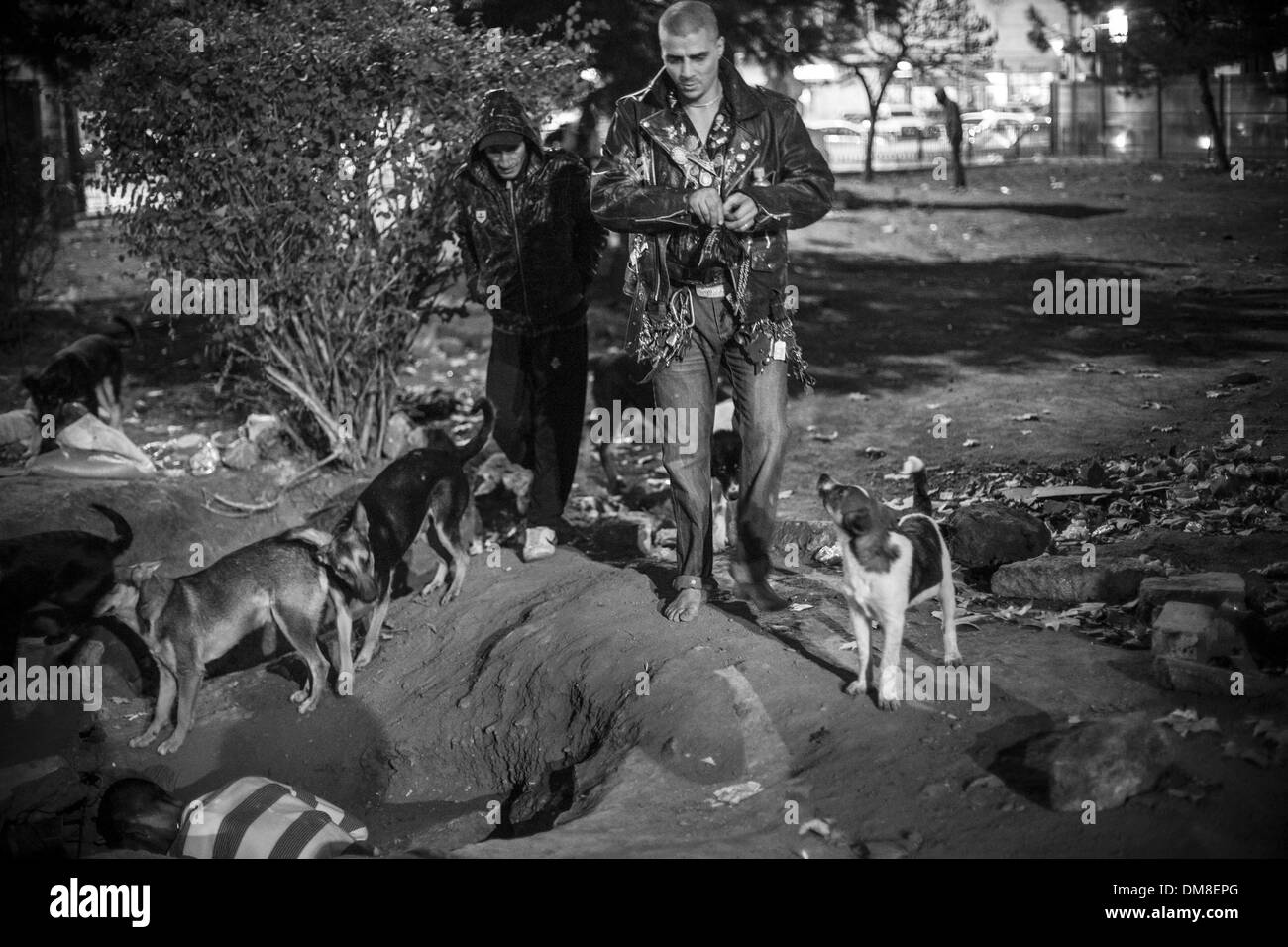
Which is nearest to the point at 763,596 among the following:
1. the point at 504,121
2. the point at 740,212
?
the point at 740,212

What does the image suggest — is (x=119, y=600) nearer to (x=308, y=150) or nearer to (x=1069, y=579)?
(x=308, y=150)

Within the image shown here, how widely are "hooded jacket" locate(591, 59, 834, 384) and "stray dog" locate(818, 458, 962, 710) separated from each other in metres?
1.10

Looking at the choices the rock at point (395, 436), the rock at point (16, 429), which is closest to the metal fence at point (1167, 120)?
the rock at point (395, 436)

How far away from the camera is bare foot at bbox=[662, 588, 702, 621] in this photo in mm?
5559

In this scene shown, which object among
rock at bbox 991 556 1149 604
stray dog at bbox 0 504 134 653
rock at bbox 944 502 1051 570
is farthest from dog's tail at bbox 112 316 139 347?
rock at bbox 991 556 1149 604

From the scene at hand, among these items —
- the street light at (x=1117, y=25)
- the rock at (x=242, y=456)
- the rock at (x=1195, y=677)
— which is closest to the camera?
the rock at (x=1195, y=677)

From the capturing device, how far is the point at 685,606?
5.58m

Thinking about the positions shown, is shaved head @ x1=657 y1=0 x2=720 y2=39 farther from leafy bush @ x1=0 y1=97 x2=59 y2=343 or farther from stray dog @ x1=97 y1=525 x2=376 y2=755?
leafy bush @ x1=0 y1=97 x2=59 y2=343

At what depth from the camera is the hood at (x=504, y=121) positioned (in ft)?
21.6

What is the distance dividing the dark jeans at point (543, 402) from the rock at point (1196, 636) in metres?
3.46

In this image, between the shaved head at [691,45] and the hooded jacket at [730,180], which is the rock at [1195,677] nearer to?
the hooded jacket at [730,180]

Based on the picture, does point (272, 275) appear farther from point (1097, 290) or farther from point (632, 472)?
point (1097, 290)
